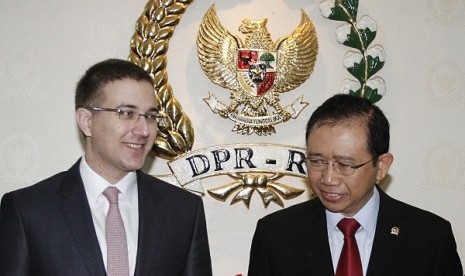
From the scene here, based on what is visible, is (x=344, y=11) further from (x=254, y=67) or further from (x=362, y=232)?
(x=362, y=232)

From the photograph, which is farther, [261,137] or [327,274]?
[261,137]

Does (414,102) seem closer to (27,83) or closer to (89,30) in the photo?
(89,30)

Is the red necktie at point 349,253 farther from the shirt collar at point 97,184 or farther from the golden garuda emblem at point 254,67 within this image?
the golden garuda emblem at point 254,67

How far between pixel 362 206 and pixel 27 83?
6.44 feet

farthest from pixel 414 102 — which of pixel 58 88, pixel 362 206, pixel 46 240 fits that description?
pixel 46 240

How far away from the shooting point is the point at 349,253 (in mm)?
2400

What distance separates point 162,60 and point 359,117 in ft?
4.87

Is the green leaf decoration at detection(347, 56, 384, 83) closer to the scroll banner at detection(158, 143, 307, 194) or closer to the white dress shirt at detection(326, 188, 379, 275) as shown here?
the scroll banner at detection(158, 143, 307, 194)

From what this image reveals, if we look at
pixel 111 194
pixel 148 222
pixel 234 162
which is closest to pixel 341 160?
pixel 148 222

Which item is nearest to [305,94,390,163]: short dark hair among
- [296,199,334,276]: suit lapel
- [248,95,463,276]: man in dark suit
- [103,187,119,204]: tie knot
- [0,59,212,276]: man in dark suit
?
[248,95,463,276]: man in dark suit

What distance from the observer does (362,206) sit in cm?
249

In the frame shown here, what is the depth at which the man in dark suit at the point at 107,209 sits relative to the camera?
2295mm

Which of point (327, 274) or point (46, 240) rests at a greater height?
point (46, 240)

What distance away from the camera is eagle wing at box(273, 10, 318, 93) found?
376cm
